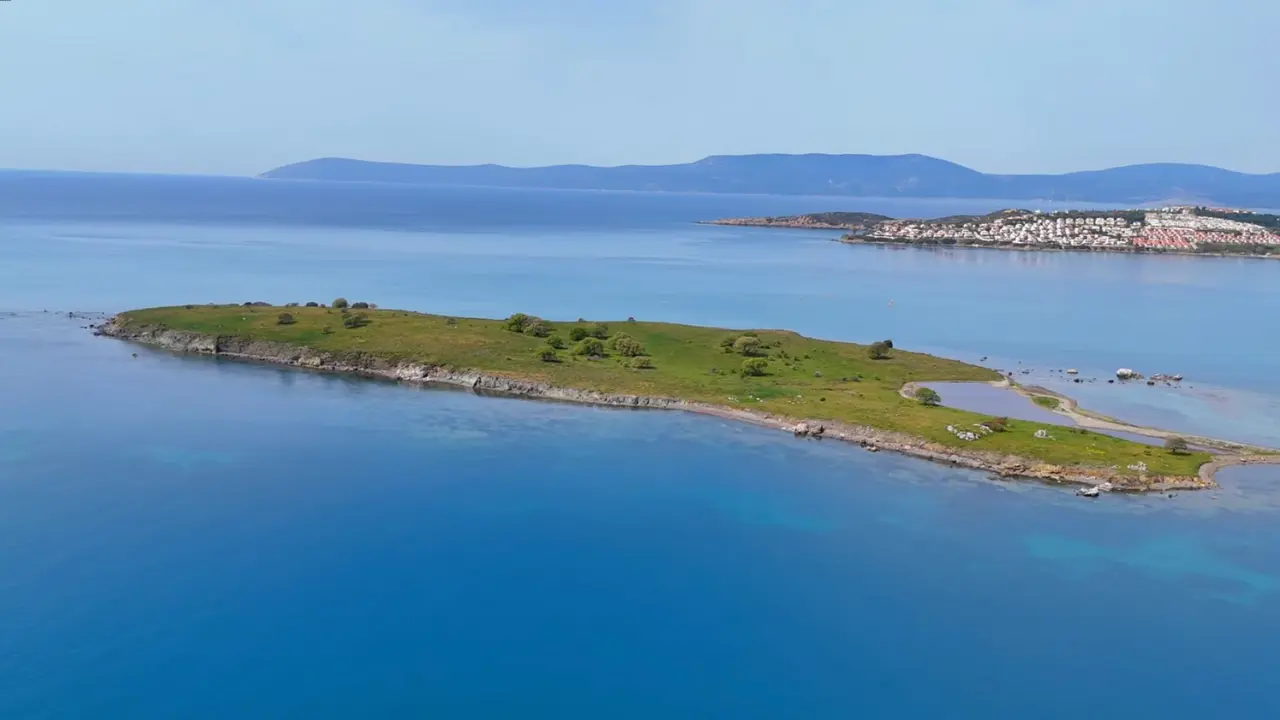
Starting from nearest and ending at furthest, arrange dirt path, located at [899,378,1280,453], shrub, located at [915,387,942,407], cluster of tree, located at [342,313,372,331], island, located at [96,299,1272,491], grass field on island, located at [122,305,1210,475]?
island, located at [96,299,1272,491]
grass field on island, located at [122,305,1210,475]
dirt path, located at [899,378,1280,453]
shrub, located at [915,387,942,407]
cluster of tree, located at [342,313,372,331]

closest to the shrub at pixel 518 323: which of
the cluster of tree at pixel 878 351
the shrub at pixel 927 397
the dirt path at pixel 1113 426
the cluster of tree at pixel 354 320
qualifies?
the cluster of tree at pixel 354 320

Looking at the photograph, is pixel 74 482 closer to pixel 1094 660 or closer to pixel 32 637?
pixel 32 637

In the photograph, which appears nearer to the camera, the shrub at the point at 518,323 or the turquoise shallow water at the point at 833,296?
the shrub at the point at 518,323

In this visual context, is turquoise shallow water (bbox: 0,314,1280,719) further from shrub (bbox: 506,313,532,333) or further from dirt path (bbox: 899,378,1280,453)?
shrub (bbox: 506,313,532,333)

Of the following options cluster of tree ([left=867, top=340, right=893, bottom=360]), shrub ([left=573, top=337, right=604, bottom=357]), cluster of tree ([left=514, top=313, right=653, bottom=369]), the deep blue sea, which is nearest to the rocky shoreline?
the deep blue sea

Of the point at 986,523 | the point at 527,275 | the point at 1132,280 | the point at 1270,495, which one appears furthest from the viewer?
the point at 1132,280

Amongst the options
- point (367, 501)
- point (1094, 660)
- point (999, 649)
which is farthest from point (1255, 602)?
point (367, 501)

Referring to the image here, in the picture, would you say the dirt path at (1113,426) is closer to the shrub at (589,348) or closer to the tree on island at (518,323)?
the shrub at (589,348)
